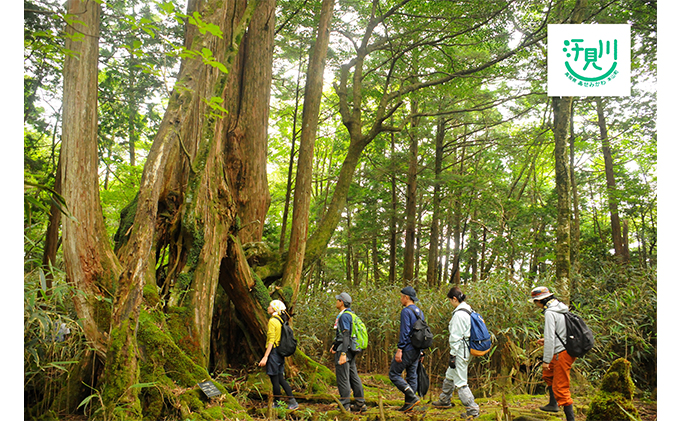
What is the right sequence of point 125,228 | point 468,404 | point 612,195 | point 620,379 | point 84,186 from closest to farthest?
point 620,379
point 84,186
point 468,404
point 125,228
point 612,195

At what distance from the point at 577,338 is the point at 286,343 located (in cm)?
347

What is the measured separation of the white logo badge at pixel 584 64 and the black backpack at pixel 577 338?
3212mm

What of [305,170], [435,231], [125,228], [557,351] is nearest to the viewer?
[557,351]

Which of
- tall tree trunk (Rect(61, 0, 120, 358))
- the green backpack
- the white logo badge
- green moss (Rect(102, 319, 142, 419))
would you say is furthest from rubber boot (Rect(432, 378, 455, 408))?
the white logo badge

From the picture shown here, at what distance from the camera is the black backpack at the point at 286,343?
5469 mm

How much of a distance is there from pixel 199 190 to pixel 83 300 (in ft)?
6.20

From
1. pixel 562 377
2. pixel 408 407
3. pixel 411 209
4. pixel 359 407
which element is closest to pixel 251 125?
pixel 359 407

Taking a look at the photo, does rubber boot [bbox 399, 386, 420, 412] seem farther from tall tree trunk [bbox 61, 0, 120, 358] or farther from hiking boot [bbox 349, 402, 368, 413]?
tall tree trunk [bbox 61, 0, 120, 358]

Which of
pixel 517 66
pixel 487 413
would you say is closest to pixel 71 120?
pixel 487 413

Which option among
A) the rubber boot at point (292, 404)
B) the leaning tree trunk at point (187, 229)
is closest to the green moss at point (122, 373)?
the leaning tree trunk at point (187, 229)

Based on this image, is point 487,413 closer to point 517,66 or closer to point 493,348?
point 493,348

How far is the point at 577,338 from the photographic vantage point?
4.72m

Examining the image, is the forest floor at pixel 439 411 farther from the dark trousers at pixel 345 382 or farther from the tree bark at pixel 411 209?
the tree bark at pixel 411 209

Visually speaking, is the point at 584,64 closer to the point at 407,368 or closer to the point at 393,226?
the point at 407,368
